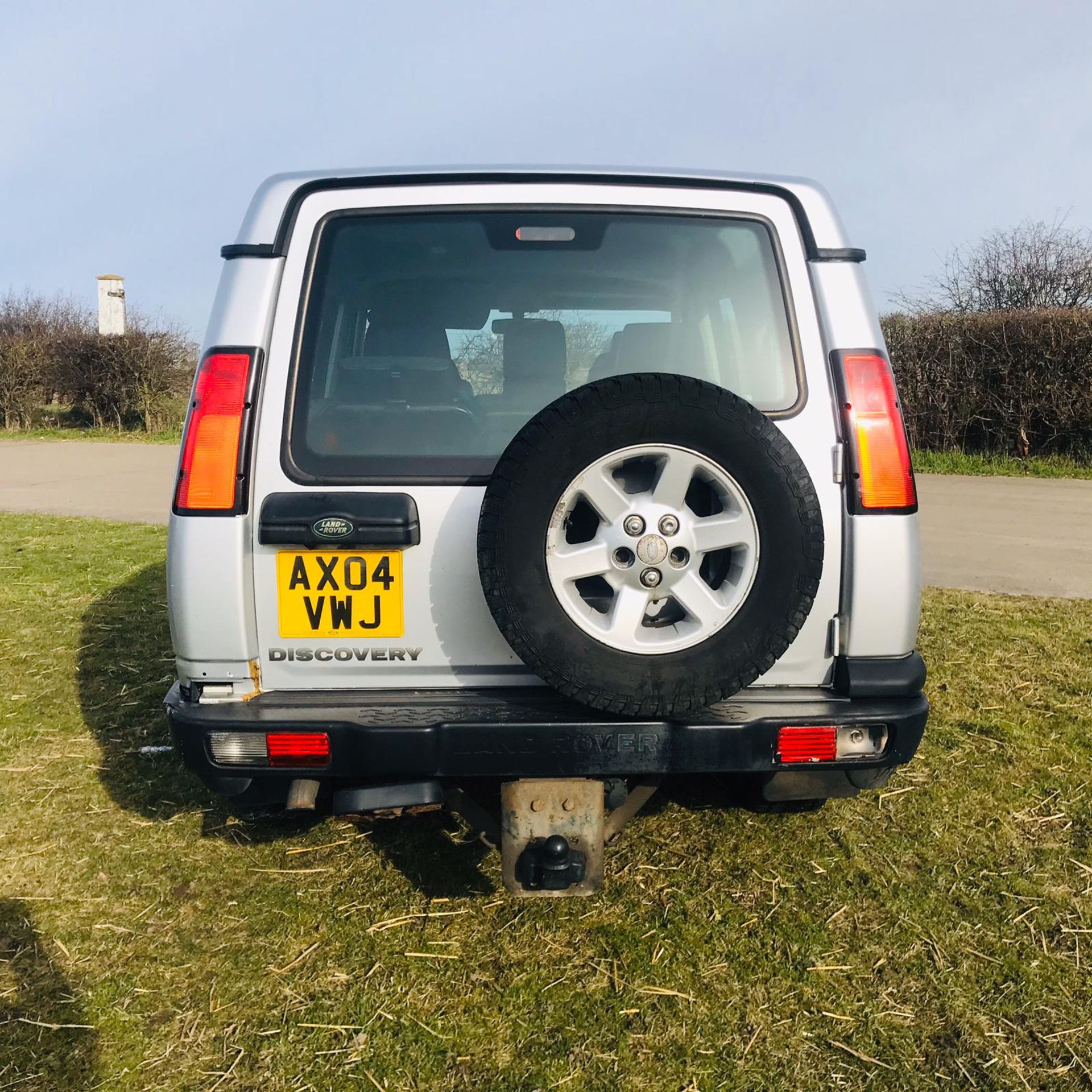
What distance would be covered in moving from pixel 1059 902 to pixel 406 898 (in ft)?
6.29

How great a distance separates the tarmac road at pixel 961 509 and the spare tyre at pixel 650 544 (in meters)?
4.92

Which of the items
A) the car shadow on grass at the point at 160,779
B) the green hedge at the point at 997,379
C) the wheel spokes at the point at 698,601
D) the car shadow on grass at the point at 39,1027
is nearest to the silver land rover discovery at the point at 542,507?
the wheel spokes at the point at 698,601

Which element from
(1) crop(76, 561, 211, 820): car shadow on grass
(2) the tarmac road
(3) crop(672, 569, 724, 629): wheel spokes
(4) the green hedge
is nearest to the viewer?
(3) crop(672, 569, 724, 629): wheel spokes

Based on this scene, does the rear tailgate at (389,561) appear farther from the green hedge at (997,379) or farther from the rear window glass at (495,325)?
the green hedge at (997,379)

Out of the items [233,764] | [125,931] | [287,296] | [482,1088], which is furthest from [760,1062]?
[287,296]

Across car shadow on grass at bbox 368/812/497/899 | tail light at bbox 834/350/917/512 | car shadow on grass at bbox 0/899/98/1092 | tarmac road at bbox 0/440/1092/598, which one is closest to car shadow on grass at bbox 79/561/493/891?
car shadow on grass at bbox 368/812/497/899

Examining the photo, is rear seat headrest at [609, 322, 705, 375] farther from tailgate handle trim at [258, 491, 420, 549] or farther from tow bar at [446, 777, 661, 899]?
tow bar at [446, 777, 661, 899]

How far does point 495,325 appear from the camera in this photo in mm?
2537

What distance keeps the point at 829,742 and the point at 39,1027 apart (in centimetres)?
202

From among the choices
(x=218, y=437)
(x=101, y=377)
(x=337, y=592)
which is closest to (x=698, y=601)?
(x=337, y=592)

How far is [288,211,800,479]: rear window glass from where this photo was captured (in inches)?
94.5

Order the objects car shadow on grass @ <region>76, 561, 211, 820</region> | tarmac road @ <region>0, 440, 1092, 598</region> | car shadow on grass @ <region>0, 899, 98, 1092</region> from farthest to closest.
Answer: tarmac road @ <region>0, 440, 1092, 598</region> < car shadow on grass @ <region>76, 561, 211, 820</region> < car shadow on grass @ <region>0, 899, 98, 1092</region>

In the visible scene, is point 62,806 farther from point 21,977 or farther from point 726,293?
point 726,293

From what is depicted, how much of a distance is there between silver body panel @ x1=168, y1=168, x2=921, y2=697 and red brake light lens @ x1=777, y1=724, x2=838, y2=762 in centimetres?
16
